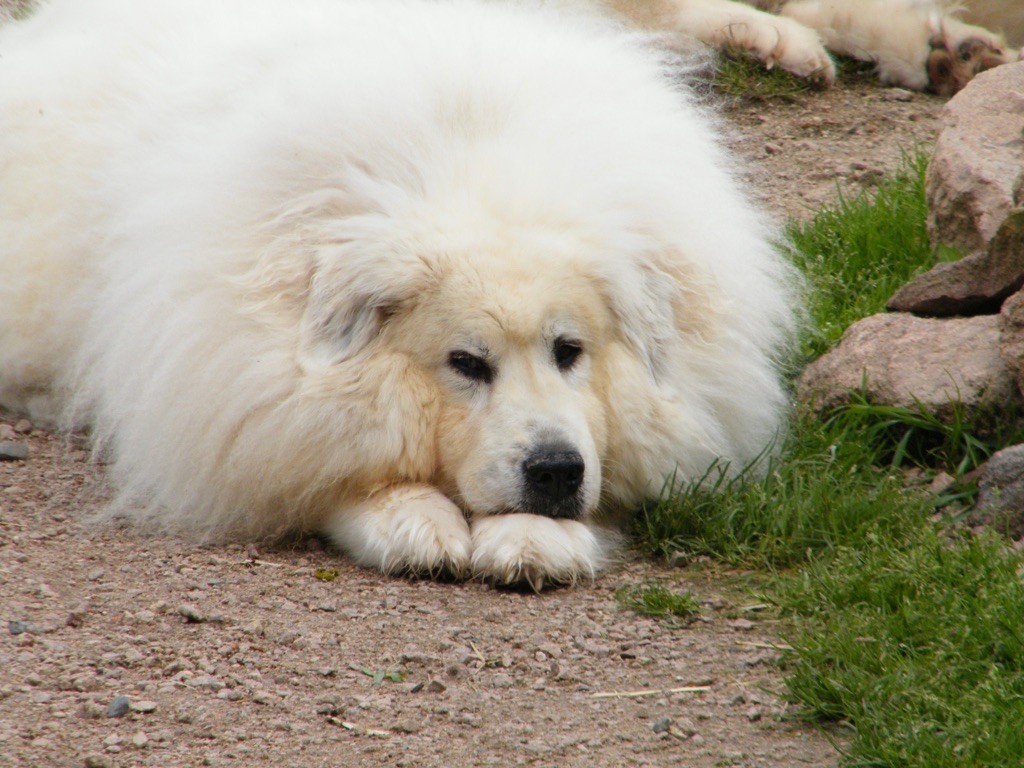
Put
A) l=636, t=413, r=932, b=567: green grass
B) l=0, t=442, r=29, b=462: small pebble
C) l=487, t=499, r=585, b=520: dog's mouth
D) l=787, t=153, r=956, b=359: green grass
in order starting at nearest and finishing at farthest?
l=487, t=499, r=585, b=520: dog's mouth
l=636, t=413, r=932, b=567: green grass
l=0, t=442, r=29, b=462: small pebble
l=787, t=153, r=956, b=359: green grass

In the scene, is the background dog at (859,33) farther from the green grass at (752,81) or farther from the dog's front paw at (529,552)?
the dog's front paw at (529,552)

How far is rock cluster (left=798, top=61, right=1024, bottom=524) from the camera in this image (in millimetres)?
4629

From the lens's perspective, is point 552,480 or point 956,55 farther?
point 956,55

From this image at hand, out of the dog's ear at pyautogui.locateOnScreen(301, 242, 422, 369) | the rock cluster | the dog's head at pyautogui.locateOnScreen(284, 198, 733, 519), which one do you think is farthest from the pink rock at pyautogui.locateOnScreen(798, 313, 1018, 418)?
the dog's ear at pyautogui.locateOnScreen(301, 242, 422, 369)

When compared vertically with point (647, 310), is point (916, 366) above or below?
below

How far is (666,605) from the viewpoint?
4016 millimetres

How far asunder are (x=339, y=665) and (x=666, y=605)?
96 cm

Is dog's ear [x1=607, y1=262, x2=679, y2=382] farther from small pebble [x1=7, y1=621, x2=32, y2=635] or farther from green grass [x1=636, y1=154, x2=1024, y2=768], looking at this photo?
small pebble [x1=7, y1=621, x2=32, y2=635]

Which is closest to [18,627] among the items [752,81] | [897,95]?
[752,81]

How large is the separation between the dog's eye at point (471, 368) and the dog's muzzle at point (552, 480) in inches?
11.5

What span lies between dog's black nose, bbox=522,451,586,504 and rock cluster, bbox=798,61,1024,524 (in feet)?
4.10

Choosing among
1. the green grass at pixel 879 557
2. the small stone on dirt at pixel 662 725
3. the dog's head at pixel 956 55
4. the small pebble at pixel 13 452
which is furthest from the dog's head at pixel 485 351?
the dog's head at pixel 956 55

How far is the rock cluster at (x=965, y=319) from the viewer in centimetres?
463

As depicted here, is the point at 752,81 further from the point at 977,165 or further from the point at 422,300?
the point at 422,300
